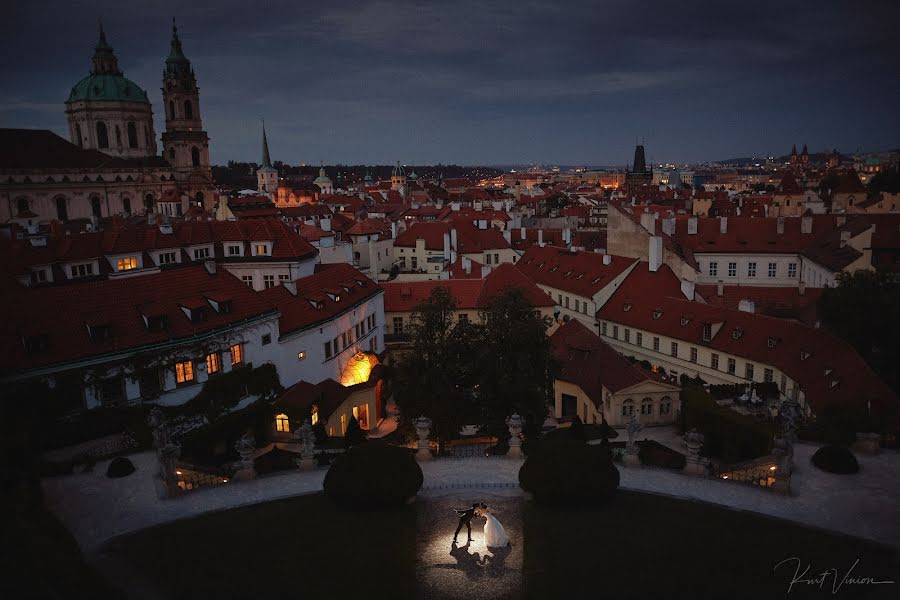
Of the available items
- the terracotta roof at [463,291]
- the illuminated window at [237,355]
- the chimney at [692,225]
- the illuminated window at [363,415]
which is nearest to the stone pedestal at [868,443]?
the illuminated window at [363,415]

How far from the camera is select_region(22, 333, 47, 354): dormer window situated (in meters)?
26.9

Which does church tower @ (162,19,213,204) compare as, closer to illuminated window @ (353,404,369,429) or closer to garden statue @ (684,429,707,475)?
illuminated window @ (353,404,369,429)

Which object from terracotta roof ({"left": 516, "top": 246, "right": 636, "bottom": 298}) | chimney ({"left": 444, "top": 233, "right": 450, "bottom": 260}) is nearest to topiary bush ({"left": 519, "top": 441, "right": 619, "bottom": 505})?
terracotta roof ({"left": 516, "top": 246, "right": 636, "bottom": 298})

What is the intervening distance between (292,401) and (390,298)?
1916 centimetres

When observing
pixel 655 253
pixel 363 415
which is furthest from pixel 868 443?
pixel 655 253

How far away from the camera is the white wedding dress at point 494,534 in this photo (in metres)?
Answer: 18.8

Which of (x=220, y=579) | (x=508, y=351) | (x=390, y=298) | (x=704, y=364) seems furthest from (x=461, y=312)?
(x=220, y=579)

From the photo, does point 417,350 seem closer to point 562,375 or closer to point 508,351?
point 508,351

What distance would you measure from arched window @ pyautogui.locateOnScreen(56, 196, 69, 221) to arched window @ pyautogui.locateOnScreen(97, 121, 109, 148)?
2350 cm

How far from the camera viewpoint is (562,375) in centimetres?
3953

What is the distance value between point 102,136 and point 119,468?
410 ft

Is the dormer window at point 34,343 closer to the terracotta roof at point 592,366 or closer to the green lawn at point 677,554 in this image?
the green lawn at point 677,554

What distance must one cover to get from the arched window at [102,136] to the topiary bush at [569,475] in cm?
13378

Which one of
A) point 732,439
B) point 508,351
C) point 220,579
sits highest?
point 508,351
